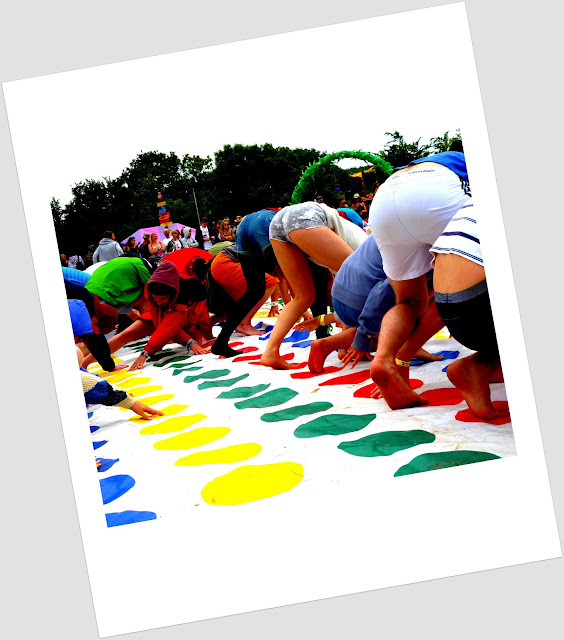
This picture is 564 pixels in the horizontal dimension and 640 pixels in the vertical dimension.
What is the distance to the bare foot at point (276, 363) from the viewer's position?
11.0ft

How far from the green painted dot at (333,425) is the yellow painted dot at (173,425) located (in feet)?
2.06

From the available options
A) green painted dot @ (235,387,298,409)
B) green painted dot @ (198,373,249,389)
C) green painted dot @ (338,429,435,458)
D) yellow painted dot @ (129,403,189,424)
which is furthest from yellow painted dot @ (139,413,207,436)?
green painted dot @ (338,429,435,458)

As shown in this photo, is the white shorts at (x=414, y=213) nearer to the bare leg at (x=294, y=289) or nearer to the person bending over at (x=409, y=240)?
the person bending over at (x=409, y=240)

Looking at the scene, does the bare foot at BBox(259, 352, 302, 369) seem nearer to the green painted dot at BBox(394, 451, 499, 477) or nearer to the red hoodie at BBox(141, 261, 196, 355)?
the red hoodie at BBox(141, 261, 196, 355)

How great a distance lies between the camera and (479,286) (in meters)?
1.74

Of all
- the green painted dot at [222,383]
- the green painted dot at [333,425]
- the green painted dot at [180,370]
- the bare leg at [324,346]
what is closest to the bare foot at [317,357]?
the bare leg at [324,346]

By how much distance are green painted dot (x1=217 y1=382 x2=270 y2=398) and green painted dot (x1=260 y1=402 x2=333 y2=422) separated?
1.46 ft

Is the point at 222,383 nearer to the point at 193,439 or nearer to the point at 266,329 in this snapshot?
the point at 193,439

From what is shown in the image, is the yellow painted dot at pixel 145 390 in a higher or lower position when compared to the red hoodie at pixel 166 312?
lower

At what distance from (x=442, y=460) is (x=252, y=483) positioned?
604mm

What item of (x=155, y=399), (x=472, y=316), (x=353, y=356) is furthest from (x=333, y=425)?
(x=155, y=399)

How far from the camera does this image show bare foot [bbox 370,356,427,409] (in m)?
2.06

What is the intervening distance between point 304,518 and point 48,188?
1.38 meters

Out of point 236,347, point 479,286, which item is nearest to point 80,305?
point 236,347
